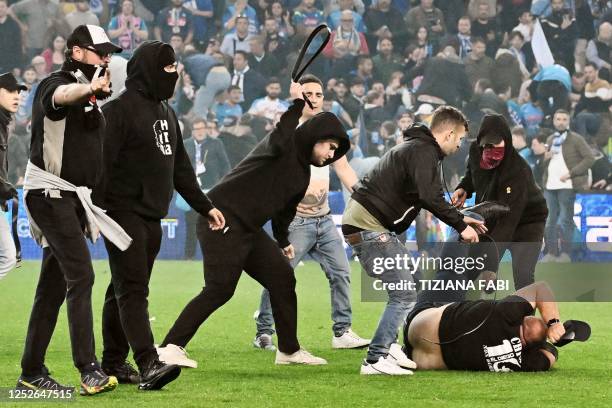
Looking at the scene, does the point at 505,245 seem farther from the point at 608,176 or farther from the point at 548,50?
the point at 548,50

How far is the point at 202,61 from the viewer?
2169cm

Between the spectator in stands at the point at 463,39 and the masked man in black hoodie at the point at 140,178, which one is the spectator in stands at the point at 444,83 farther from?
the masked man in black hoodie at the point at 140,178

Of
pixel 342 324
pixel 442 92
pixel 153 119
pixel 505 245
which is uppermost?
pixel 442 92

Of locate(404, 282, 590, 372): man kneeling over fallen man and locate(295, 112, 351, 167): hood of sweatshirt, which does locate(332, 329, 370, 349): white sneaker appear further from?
locate(295, 112, 351, 167): hood of sweatshirt

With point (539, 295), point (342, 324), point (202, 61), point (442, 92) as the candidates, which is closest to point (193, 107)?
point (202, 61)

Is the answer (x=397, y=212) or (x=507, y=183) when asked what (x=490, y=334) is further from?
(x=507, y=183)

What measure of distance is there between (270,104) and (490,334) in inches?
511

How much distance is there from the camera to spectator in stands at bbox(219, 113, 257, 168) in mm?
20609

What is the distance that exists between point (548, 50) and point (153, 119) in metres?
15.1

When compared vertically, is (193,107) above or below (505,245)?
above

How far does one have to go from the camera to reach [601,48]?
2155 cm

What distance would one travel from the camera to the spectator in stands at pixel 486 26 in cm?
2180

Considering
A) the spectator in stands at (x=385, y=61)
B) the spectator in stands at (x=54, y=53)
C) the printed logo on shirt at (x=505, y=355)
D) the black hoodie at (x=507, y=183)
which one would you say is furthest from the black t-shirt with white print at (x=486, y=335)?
the spectator in stands at (x=54, y=53)

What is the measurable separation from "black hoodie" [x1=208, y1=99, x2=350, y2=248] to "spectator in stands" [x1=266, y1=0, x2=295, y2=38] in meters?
13.4
